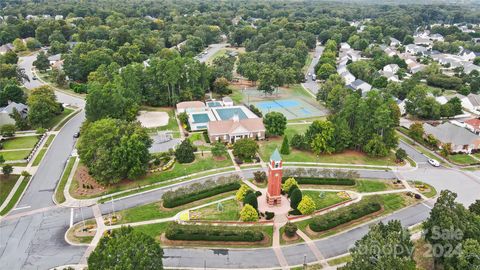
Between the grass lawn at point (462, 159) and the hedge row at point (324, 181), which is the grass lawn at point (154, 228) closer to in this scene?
the hedge row at point (324, 181)

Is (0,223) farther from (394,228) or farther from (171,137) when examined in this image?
(394,228)

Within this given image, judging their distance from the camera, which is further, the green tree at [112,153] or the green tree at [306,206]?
the green tree at [112,153]

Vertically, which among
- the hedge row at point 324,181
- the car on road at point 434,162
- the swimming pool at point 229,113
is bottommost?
the car on road at point 434,162

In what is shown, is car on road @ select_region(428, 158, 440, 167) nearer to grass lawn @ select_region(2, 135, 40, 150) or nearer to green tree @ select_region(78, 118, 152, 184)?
green tree @ select_region(78, 118, 152, 184)

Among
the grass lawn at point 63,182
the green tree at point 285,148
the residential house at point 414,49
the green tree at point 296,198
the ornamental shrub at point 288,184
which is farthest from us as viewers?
the residential house at point 414,49

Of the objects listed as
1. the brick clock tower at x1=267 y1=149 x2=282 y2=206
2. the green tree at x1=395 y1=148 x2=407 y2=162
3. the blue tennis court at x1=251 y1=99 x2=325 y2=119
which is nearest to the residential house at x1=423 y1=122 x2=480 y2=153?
the green tree at x1=395 y1=148 x2=407 y2=162

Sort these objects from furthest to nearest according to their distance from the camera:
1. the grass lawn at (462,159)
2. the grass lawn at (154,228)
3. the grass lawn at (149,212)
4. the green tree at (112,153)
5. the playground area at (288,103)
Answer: the playground area at (288,103) < the grass lawn at (462,159) < the green tree at (112,153) < the grass lawn at (149,212) < the grass lawn at (154,228)

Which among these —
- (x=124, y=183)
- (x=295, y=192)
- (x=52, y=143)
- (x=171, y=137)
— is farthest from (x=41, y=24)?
(x=295, y=192)

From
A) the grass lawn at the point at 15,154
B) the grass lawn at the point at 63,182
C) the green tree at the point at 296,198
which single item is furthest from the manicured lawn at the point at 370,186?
the grass lawn at the point at 15,154
